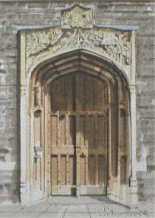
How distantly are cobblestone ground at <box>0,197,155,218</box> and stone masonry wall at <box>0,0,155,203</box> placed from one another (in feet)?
1.46

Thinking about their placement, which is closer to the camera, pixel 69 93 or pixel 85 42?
pixel 85 42

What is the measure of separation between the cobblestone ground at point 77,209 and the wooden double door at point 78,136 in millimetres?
324

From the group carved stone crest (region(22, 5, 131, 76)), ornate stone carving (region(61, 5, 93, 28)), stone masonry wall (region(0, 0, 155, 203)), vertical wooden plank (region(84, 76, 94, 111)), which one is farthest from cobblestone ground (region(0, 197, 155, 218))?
ornate stone carving (region(61, 5, 93, 28))

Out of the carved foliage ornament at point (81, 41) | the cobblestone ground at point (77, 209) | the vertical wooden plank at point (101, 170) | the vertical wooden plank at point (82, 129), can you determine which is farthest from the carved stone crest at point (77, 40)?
the cobblestone ground at point (77, 209)

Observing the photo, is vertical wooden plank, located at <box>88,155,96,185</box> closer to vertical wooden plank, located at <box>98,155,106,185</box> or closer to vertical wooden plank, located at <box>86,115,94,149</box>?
vertical wooden plank, located at <box>98,155,106,185</box>

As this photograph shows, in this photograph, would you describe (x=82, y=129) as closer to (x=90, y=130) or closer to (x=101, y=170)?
(x=90, y=130)

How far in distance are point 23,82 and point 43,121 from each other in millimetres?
849

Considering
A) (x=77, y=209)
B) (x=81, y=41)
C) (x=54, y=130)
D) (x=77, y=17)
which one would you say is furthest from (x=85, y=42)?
(x=77, y=209)

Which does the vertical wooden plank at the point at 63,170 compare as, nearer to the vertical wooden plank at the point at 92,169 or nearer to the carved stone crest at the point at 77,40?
the vertical wooden plank at the point at 92,169

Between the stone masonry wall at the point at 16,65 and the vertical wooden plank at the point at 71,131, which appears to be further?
the vertical wooden plank at the point at 71,131

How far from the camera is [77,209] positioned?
9.48 meters

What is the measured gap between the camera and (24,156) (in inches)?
385

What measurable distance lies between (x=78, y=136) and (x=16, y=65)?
1.72m

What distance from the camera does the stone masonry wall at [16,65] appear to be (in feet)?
32.3
